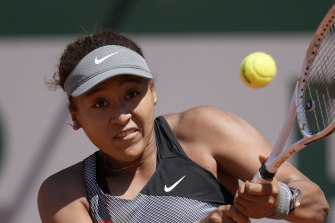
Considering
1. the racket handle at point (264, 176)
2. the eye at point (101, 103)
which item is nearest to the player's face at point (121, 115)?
the eye at point (101, 103)

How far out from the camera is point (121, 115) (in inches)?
90.1

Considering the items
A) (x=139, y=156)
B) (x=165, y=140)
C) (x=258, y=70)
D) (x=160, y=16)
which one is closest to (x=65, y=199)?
(x=139, y=156)

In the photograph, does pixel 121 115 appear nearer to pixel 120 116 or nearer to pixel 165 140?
pixel 120 116

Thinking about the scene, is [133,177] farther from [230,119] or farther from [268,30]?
[268,30]

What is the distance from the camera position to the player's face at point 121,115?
7.57ft

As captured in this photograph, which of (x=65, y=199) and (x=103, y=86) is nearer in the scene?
(x=103, y=86)

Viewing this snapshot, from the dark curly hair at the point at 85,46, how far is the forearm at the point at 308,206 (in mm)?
740

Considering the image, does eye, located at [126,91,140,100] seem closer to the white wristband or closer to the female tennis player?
the female tennis player

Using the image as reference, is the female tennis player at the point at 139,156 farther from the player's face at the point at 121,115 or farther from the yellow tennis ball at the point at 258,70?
the yellow tennis ball at the point at 258,70

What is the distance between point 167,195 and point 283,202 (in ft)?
1.39

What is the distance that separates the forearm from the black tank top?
0.25 meters

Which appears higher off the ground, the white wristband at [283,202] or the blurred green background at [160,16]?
the blurred green background at [160,16]

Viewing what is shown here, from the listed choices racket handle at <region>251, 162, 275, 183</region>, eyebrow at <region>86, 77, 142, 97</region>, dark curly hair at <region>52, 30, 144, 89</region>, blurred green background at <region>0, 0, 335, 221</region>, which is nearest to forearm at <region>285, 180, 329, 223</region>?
racket handle at <region>251, 162, 275, 183</region>

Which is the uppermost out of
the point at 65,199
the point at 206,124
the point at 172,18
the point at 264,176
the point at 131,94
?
Answer: the point at 172,18
